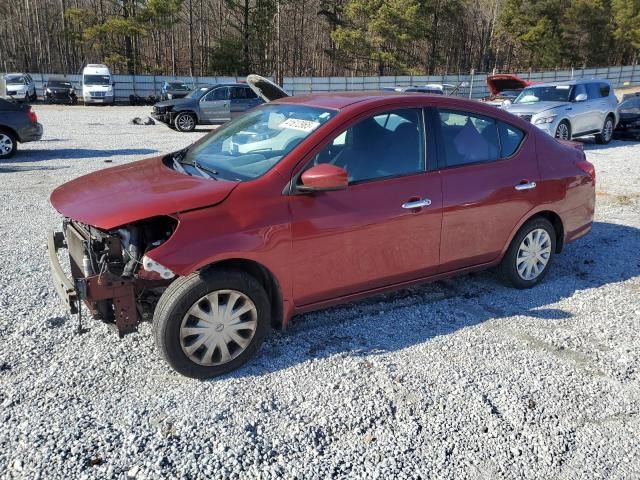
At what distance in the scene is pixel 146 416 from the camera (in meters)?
3.16

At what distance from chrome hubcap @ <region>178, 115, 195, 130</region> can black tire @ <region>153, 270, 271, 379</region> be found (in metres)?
16.1

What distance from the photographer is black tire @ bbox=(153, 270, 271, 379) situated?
3320 mm

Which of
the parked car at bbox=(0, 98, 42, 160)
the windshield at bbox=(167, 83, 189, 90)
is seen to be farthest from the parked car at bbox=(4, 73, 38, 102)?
the parked car at bbox=(0, 98, 42, 160)

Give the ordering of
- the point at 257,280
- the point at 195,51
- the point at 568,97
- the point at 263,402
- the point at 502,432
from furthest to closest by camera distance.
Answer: the point at 195,51 < the point at 568,97 < the point at 257,280 < the point at 263,402 < the point at 502,432

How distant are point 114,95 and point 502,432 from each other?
1348 inches

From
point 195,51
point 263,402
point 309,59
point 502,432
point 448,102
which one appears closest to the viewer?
point 502,432

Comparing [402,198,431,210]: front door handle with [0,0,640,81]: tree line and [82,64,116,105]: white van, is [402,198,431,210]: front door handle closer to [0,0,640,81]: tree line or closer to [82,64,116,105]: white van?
[82,64,116,105]: white van

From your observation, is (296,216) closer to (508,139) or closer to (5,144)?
(508,139)

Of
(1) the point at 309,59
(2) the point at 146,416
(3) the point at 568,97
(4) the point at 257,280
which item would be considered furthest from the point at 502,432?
(1) the point at 309,59

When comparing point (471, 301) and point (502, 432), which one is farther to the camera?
point (471, 301)

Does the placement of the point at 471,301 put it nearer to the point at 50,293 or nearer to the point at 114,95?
the point at 50,293

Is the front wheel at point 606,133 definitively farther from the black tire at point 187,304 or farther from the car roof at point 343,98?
the black tire at point 187,304

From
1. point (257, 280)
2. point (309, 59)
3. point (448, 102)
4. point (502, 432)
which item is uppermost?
point (309, 59)

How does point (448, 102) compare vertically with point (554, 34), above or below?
below
